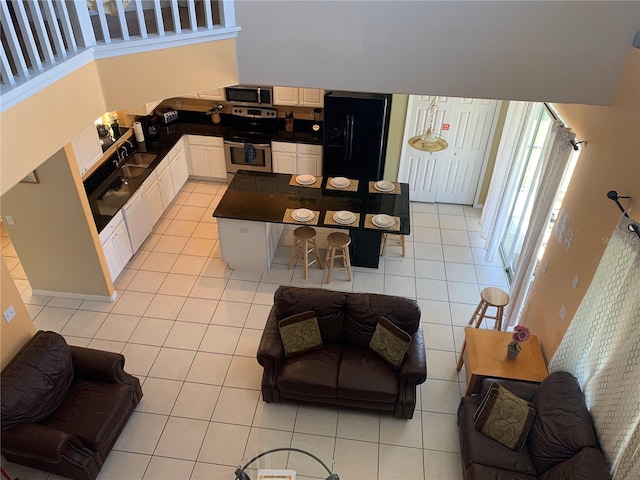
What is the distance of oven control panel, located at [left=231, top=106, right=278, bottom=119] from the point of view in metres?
7.90

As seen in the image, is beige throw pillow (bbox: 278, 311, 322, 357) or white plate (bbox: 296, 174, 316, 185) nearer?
beige throw pillow (bbox: 278, 311, 322, 357)


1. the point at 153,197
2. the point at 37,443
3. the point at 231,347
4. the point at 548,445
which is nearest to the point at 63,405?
the point at 37,443

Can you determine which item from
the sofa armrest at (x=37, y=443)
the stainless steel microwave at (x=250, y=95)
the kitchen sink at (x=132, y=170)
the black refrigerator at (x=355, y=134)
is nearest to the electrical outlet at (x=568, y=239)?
the black refrigerator at (x=355, y=134)

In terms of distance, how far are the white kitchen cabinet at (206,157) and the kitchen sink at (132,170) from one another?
1.24m

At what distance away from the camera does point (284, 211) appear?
6113mm

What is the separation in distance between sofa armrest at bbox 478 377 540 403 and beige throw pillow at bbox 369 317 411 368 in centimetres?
76

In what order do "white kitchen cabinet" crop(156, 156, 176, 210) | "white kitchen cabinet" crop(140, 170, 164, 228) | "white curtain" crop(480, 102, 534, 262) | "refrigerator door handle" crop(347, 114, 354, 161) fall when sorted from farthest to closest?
"white kitchen cabinet" crop(156, 156, 176, 210) → "refrigerator door handle" crop(347, 114, 354, 161) → "white kitchen cabinet" crop(140, 170, 164, 228) → "white curtain" crop(480, 102, 534, 262)

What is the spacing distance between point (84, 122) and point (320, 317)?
270cm

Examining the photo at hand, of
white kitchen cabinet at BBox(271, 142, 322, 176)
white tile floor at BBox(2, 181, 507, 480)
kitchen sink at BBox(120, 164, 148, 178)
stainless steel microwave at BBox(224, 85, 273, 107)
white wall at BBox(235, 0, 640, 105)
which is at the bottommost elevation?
white tile floor at BBox(2, 181, 507, 480)

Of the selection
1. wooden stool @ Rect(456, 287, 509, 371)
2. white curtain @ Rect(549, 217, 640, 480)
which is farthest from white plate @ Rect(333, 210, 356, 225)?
white curtain @ Rect(549, 217, 640, 480)

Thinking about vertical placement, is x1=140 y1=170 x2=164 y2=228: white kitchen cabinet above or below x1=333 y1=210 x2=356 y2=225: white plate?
below

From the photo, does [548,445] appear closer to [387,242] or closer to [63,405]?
[387,242]

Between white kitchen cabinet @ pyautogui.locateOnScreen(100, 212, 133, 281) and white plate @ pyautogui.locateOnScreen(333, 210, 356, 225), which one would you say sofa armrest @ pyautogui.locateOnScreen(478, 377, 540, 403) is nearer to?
white plate @ pyautogui.locateOnScreen(333, 210, 356, 225)

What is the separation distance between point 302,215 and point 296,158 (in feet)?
6.76
